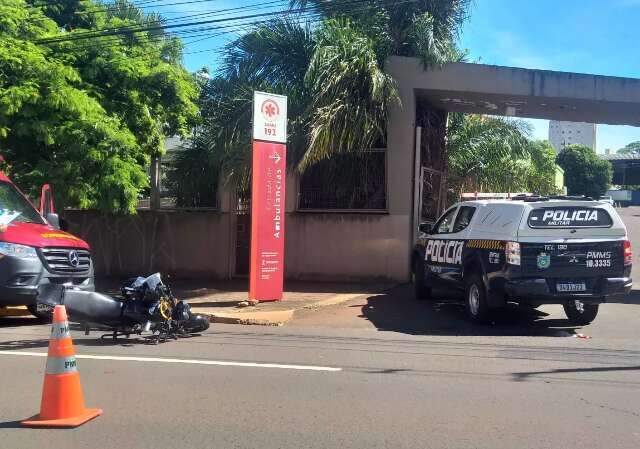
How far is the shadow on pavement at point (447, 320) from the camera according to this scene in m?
10.4

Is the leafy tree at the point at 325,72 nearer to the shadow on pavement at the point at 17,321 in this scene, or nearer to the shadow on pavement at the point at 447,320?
the shadow on pavement at the point at 447,320

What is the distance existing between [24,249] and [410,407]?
6717mm

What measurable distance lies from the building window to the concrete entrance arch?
0.47m

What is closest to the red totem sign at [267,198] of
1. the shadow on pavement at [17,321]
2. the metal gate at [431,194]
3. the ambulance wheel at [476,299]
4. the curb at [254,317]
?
the curb at [254,317]

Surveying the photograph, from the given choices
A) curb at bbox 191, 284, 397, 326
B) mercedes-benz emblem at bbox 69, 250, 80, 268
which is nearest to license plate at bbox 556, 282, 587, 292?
curb at bbox 191, 284, 397, 326

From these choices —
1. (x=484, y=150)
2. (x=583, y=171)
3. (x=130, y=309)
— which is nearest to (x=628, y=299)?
(x=484, y=150)

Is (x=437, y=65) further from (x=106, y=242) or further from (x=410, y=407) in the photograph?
(x=410, y=407)

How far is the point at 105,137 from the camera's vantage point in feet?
42.2

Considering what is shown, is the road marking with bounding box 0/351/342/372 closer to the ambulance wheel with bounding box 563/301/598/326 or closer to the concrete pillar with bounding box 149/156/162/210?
the ambulance wheel with bounding box 563/301/598/326

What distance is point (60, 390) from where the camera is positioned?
541 centimetres

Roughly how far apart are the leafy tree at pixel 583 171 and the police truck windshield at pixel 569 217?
60.9 m

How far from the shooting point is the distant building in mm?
117562

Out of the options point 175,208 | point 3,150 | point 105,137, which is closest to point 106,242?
point 175,208

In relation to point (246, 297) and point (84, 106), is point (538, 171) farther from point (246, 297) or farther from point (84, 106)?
point (84, 106)
